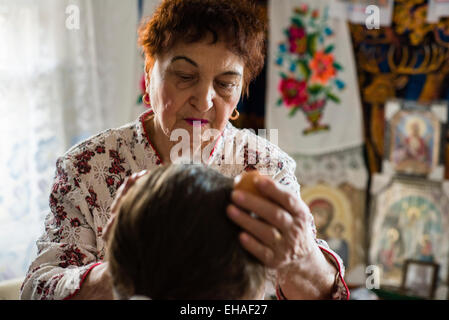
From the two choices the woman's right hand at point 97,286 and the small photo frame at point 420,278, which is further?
the small photo frame at point 420,278

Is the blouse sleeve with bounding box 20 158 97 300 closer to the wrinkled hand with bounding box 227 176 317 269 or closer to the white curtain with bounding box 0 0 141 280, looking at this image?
the wrinkled hand with bounding box 227 176 317 269

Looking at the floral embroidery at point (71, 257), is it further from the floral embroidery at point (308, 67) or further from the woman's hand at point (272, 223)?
the floral embroidery at point (308, 67)

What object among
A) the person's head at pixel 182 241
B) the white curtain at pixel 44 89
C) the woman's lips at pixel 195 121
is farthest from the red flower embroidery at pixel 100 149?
the white curtain at pixel 44 89

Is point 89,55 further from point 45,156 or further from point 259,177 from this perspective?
point 259,177

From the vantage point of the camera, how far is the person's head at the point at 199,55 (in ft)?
4.01

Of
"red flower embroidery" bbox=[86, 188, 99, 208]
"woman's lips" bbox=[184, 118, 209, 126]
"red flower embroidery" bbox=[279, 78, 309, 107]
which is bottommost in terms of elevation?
"red flower embroidery" bbox=[86, 188, 99, 208]

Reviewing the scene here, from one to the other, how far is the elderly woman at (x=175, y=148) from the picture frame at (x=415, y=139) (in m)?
2.11

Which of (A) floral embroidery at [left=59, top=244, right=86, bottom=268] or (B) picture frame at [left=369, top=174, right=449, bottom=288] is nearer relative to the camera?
(A) floral embroidery at [left=59, top=244, right=86, bottom=268]

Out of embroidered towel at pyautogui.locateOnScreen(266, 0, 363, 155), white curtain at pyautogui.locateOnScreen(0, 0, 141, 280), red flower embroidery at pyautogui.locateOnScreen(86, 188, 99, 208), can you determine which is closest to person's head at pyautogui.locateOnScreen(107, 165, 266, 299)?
red flower embroidery at pyautogui.locateOnScreen(86, 188, 99, 208)

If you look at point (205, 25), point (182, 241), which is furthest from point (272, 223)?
point (205, 25)

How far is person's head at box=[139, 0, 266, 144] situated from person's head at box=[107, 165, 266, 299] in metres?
0.49

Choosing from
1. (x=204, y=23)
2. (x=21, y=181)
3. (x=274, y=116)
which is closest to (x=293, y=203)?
(x=204, y=23)

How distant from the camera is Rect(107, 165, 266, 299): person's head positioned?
2.43 ft

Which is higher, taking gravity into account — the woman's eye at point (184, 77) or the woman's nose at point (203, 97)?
the woman's eye at point (184, 77)
